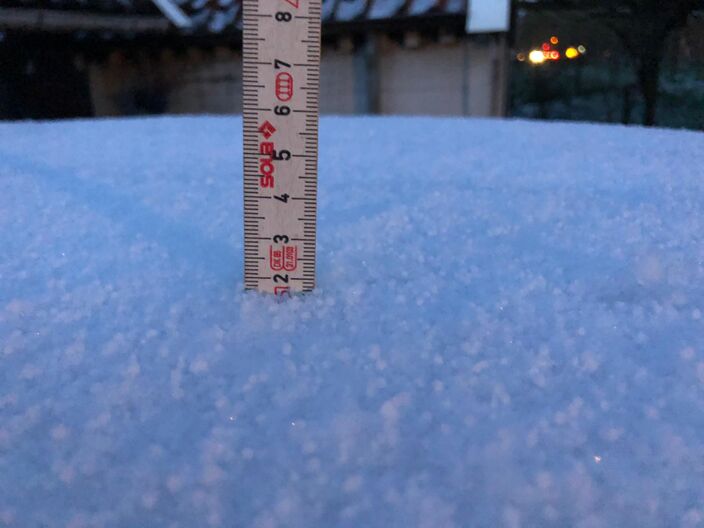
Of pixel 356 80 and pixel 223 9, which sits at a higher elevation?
pixel 223 9

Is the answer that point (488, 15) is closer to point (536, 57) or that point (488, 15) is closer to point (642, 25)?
point (536, 57)

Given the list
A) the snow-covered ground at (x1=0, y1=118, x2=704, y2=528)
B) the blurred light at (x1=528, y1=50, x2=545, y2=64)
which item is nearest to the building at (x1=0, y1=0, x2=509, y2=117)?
the blurred light at (x1=528, y1=50, x2=545, y2=64)

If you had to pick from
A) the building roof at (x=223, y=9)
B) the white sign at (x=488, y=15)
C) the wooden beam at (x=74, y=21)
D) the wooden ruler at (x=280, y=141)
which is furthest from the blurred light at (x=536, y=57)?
the wooden ruler at (x=280, y=141)

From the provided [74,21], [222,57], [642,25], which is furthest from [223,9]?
[642,25]

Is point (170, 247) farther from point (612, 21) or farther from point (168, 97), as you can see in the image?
point (612, 21)

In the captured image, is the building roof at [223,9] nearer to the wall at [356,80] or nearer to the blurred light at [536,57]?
the wall at [356,80]

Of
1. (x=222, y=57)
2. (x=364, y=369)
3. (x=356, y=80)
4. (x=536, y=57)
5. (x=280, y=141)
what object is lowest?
(x=364, y=369)
